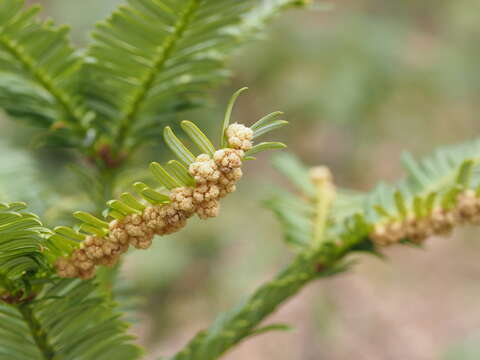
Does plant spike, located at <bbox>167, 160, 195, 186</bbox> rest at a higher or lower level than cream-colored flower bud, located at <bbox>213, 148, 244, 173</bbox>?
higher

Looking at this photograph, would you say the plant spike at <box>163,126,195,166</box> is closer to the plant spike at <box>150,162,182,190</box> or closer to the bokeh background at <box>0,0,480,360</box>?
the plant spike at <box>150,162,182,190</box>

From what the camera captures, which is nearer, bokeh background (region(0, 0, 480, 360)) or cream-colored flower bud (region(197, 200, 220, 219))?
cream-colored flower bud (region(197, 200, 220, 219))

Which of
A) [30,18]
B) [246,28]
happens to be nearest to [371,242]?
[246,28]

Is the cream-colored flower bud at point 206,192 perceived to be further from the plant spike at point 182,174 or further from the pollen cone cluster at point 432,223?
the pollen cone cluster at point 432,223

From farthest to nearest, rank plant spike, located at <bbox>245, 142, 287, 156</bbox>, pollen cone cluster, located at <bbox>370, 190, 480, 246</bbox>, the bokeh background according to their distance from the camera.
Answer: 1. the bokeh background
2. pollen cone cluster, located at <bbox>370, 190, 480, 246</bbox>
3. plant spike, located at <bbox>245, 142, 287, 156</bbox>

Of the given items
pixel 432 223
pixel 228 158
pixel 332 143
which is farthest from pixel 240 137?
pixel 332 143

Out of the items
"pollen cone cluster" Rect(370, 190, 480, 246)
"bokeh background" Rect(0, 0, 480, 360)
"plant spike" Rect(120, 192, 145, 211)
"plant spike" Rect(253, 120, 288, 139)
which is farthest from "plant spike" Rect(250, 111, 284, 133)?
"bokeh background" Rect(0, 0, 480, 360)

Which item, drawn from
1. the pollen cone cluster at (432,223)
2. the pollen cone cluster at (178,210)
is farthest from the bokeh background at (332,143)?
the pollen cone cluster at (178,210)
